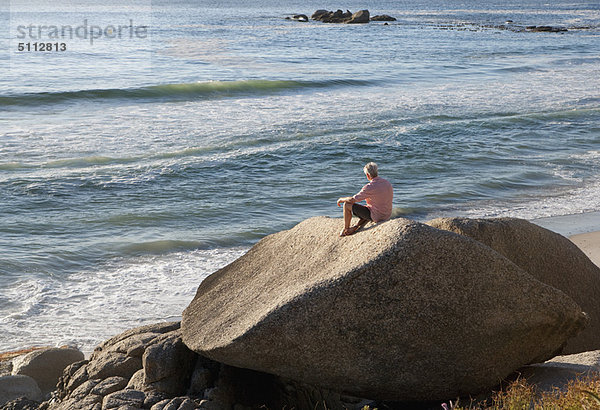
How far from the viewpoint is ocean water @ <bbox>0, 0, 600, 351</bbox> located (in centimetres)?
1148

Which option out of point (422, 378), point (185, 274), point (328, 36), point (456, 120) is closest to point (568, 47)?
point (328, 36)

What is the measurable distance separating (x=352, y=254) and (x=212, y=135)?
1651 cm

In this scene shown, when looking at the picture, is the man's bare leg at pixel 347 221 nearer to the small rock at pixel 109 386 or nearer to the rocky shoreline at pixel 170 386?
the rocky shoreline at pixel 170 386

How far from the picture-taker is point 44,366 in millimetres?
7914

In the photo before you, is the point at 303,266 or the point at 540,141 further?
the point at 540,141

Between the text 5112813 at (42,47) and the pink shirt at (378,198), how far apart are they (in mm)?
43543

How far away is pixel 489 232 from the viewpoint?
733cm

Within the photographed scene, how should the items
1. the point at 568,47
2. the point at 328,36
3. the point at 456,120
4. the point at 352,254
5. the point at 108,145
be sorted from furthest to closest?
the point at 328,36 → the point at 568,47 → the point at 456,120 → the point at 108,145 → the point at 352,254

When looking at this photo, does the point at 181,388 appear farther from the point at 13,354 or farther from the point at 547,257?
the point at 547,257

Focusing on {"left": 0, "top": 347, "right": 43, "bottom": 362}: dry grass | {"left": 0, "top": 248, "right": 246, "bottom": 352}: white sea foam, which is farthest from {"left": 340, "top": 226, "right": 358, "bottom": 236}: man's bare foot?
{"left": 0, "top": 347, "right": 43, "bottom": 362}: dry grass

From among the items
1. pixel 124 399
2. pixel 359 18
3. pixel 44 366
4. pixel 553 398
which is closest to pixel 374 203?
pixel 553 398

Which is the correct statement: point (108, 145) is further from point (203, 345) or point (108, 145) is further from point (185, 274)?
point (203, 345)

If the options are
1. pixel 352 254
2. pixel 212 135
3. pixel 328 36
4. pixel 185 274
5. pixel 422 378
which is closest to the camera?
pixel 422 378

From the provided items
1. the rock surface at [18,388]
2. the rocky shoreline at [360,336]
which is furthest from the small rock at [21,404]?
the rocky shoreline at [360,336]
